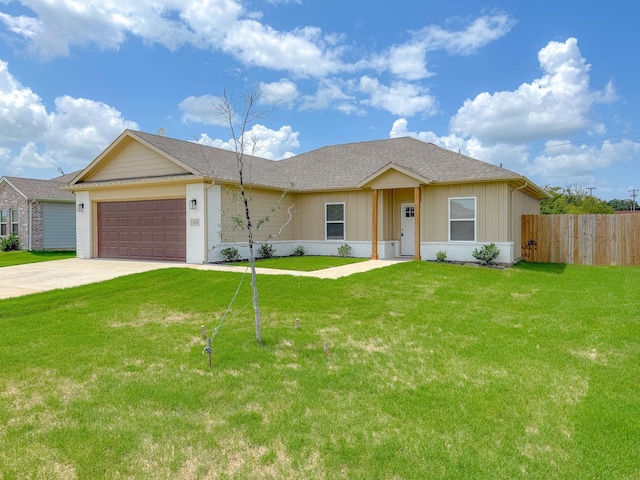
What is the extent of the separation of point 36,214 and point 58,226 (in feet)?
4.03

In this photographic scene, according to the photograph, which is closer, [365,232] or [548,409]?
[548,409]

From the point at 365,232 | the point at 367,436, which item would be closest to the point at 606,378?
the point at 367,436

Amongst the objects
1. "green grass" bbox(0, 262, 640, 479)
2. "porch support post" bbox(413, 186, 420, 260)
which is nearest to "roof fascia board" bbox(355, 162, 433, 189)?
"porch support post" bbox(413, 186, 420, 260)

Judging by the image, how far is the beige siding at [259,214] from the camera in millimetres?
14688

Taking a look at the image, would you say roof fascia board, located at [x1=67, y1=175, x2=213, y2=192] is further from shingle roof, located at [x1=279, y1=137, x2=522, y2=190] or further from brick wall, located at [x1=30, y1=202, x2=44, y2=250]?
brick wall, located at [x1=30, y1=202, x2=44, y2=250]

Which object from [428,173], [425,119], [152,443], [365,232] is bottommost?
[152,443]

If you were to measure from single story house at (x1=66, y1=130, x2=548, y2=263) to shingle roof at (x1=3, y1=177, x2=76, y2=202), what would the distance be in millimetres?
6534

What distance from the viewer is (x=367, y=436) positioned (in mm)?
3430

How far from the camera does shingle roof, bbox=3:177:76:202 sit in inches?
862

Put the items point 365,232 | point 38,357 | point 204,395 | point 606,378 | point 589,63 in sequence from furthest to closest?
point 589,63
point 365,232
point 38,357
point 606,378
point 204,395

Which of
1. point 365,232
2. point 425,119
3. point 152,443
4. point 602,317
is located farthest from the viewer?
point 425,119

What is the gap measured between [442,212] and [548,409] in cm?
1117

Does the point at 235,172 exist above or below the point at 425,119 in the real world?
below

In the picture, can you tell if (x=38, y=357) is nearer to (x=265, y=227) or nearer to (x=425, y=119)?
(x=265, y=227)
